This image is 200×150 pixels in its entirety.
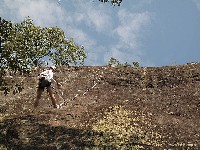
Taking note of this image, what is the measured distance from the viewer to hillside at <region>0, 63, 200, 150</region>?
15805 mm

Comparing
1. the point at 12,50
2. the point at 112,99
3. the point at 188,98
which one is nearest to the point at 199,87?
the point at 188,98

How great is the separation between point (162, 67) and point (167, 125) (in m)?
10.4

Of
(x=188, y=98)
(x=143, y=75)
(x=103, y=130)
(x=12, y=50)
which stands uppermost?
(x=143, y=75)

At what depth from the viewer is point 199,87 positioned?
25453 millimetres

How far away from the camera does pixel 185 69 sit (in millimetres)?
28422

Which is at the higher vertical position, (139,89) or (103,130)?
(139,89)

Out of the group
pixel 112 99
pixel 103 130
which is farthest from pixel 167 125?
pixel 112 99

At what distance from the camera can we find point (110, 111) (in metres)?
21.8

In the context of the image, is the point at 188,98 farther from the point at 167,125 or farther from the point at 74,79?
the point at 74,79

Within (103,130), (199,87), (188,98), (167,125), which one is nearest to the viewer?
(103,130)

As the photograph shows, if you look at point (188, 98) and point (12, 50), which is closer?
point (12, 50)

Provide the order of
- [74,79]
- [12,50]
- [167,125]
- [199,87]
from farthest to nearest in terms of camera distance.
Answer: [74,79] → [199,87] → [167,125] → [12,50]

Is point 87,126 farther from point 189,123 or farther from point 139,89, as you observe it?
point 139,89

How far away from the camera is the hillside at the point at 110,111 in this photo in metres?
15.8
